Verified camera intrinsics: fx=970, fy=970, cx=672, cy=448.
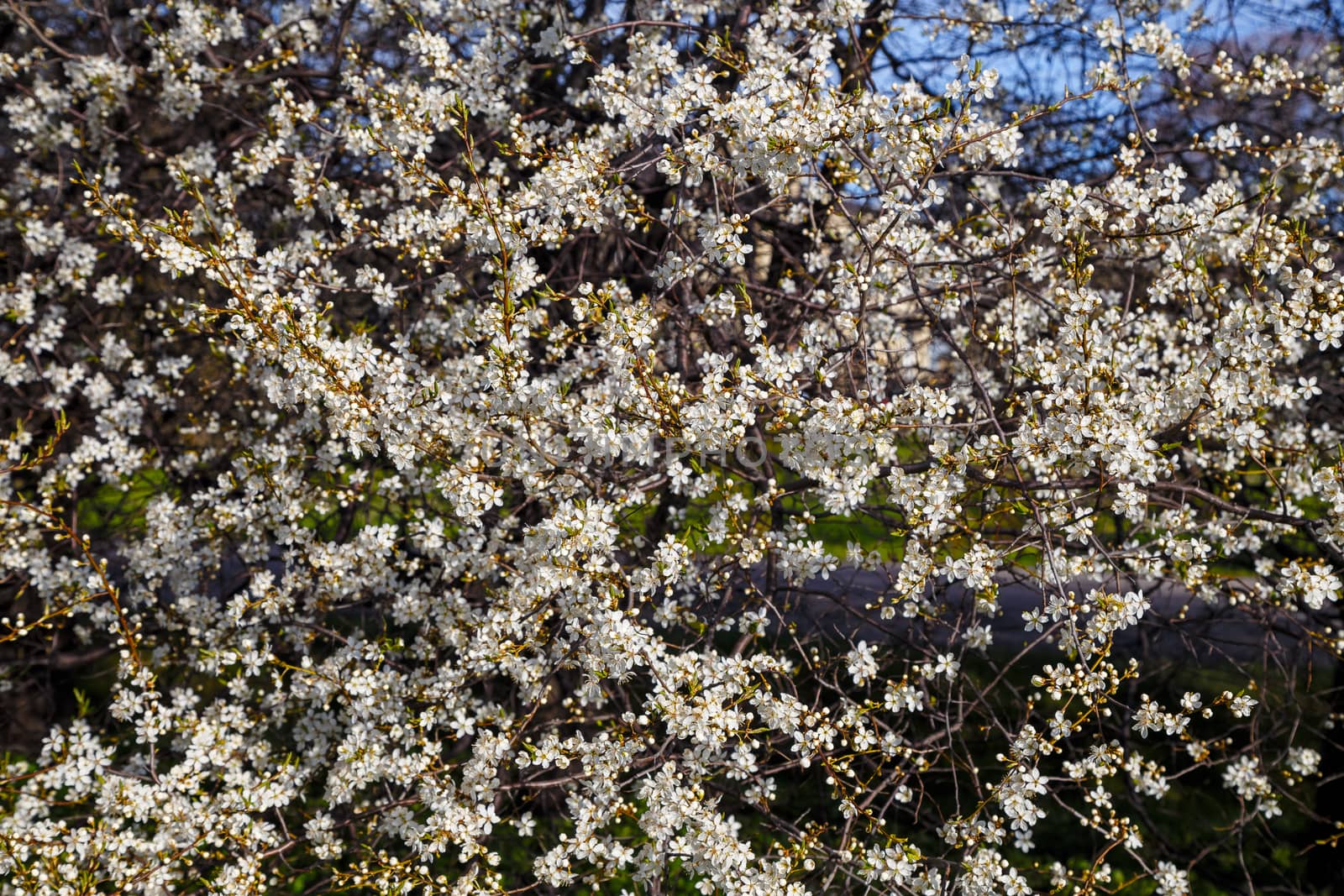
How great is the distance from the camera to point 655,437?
3449mm

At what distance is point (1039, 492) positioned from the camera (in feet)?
11.6

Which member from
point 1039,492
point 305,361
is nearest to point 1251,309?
point 1039,492

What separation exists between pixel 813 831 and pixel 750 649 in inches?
33.7

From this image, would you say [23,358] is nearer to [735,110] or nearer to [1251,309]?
→ [735,110]

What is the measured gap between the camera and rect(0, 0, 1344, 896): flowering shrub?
2.98m

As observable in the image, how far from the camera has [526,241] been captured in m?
3.27

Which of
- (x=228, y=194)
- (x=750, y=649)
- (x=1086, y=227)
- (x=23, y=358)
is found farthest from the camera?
(x=23, y=358)

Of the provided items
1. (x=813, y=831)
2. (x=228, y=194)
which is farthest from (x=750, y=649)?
(x=228, y=194)

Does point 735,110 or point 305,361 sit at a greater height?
point 735,110

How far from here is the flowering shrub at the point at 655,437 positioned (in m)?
2.98

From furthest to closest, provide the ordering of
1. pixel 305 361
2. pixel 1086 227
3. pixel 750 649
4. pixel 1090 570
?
pixel 750 649 → pixel 1086 227 → pixel 1090 570 → pixel 305 361

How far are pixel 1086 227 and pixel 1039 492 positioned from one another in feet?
3.12

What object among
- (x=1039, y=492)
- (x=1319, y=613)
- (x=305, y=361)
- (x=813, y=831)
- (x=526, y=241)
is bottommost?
(x=813, y=831)

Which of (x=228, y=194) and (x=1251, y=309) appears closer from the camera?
(x=1251, y=309)
